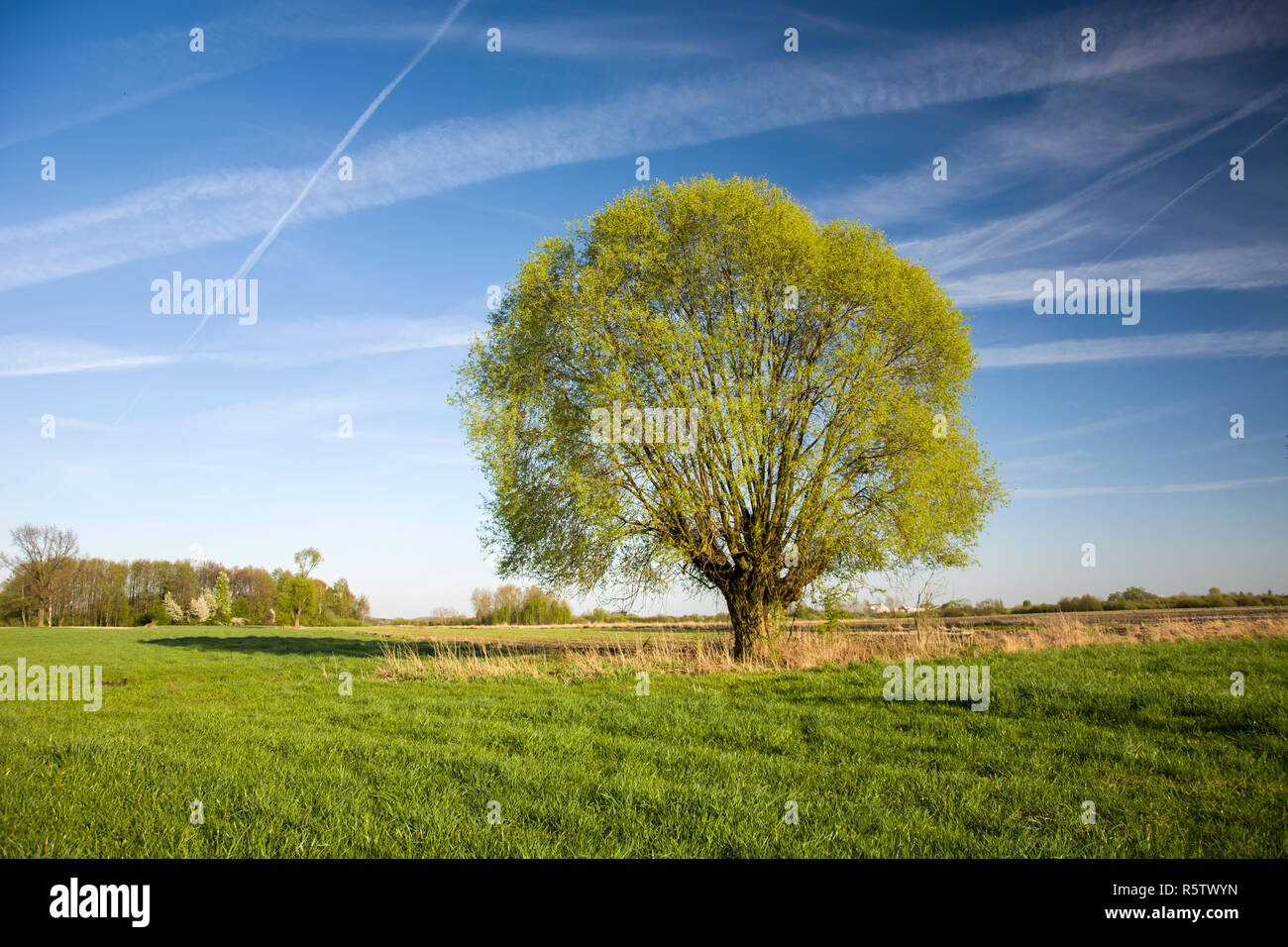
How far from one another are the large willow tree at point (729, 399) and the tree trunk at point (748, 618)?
56 mm

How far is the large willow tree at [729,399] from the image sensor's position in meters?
17.7

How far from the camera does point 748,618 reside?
19.0 metres

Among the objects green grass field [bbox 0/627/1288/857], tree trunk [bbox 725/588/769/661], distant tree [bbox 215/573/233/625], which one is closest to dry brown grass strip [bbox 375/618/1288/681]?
tree trunk [bbox 725/588/769/661]

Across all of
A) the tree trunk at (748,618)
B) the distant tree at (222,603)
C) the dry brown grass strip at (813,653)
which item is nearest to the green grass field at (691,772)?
the dry brown grass strip at (813,653)

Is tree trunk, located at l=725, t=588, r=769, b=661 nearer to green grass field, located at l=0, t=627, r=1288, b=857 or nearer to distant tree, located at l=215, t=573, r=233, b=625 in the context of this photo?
green grass field, located at l=0, t=627, r=1288, b=857

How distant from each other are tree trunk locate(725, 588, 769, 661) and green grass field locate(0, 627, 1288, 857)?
6101 mm


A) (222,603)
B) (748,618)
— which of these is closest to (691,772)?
(748,618)

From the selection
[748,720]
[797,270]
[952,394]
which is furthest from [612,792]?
[952,394]

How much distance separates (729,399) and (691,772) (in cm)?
1147

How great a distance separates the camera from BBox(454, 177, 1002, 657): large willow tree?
57.9 ft

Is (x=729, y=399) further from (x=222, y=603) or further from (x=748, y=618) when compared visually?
(x=222, y=603)

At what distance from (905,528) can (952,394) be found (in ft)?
16.6
